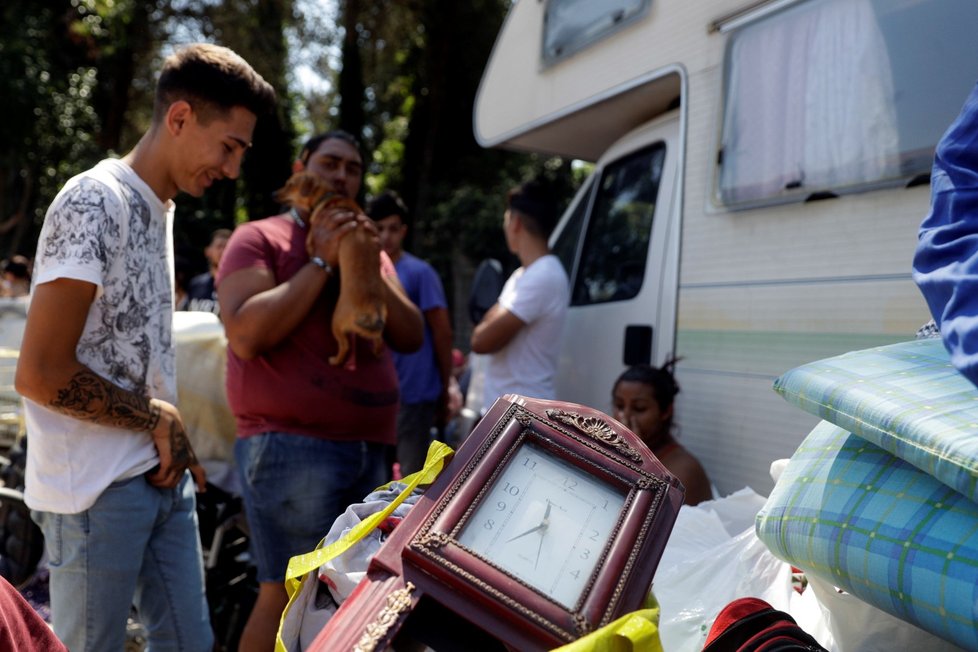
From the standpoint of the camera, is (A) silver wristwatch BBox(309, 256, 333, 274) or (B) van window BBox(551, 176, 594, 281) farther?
(B) van window BBox(551, 176, 594, 281)

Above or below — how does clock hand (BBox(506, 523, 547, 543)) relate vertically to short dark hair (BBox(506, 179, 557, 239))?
below

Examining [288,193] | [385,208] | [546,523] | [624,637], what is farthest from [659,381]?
[385,208]

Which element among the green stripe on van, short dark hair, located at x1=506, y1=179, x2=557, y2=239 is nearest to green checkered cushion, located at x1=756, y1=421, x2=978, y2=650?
the green stripe on van

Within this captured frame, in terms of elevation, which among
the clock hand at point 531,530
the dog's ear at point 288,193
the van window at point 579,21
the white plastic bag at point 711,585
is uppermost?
the van window at point 579,21

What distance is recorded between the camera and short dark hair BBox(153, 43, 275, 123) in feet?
7.01

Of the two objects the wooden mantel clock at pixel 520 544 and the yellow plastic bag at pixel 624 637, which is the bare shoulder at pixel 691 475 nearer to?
the wooden mantel clock at pixel 520 544

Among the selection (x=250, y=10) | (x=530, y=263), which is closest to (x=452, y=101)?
(x=250, y=10)

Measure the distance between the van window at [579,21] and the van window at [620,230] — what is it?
524mm

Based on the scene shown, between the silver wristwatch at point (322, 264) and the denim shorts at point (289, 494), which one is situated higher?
the silver wristwatch at point (322, 264)

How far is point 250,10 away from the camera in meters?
13.6

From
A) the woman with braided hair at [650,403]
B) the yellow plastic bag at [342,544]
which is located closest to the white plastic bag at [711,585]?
the yellow plastic bag at [342,544]

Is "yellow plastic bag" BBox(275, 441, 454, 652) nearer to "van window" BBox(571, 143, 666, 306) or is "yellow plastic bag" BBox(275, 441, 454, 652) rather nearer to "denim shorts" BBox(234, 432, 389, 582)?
"denim shorts" BBox(234, 432, 389, 582)

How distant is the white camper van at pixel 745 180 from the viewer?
222cm

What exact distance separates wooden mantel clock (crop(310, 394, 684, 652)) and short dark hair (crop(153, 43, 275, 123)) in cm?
136
